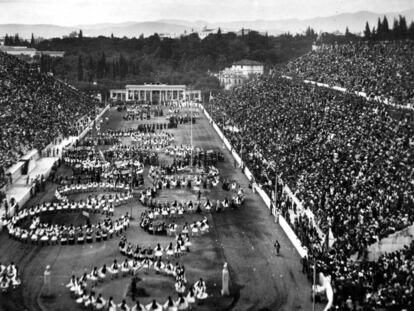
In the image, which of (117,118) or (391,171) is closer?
(391,171)

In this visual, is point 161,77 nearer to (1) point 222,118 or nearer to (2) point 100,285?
(1) point 222,118

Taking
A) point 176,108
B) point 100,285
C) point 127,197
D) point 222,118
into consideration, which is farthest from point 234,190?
point 176,108

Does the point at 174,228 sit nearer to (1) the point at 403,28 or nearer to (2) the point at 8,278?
(2) the point at 8,278

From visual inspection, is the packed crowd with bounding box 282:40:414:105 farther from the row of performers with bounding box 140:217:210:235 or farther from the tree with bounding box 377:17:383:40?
the row of performers with bounding box 140:217:210:235

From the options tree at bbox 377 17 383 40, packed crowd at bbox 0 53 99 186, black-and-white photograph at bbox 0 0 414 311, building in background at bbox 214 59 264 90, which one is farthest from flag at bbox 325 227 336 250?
building in background at bbox 214 59 264 90

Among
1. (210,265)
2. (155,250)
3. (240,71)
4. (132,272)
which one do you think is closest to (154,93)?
(240,71)
